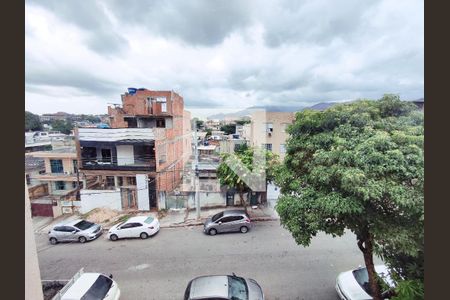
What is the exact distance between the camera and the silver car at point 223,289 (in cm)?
441

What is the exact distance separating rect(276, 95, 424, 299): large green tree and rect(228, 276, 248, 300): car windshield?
1.72m

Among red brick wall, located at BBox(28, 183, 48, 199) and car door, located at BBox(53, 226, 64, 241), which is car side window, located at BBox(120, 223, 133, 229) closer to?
car door, located at BBox(53, 226, 64, 241)

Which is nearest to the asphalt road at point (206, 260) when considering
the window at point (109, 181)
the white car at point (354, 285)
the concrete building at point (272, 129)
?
the white car at point (354, 285)

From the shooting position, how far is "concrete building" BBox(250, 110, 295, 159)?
16.6 m

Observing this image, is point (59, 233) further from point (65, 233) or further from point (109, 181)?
point (109, 181)

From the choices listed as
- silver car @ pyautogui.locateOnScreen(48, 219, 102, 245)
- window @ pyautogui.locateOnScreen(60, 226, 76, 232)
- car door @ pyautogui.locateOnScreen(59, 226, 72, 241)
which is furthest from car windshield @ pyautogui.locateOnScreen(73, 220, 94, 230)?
car door @ pyautogui.locateOnScreen(59, 226, 72, 241)

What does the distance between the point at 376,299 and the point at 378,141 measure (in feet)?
10.4

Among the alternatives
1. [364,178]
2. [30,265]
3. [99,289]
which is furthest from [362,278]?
[30,265]

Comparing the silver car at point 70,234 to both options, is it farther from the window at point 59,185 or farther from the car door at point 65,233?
the window at point 59,185

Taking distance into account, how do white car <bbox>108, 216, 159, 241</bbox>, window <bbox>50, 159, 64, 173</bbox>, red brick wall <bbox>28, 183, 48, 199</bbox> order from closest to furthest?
white car <bbox>108, 216, 159, 241</bbox> → red brick wall <bbox>28, 183, 48, 199</bbox> → window <bbox>50, 159, 64, 173</bbox>

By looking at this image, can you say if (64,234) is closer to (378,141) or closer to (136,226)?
(136,226)

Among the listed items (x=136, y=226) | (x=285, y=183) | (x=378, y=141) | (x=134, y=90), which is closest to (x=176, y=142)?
(x=134, y=90)

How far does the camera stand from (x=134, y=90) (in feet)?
46.0

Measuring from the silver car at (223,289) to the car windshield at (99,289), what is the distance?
6.00 ft
